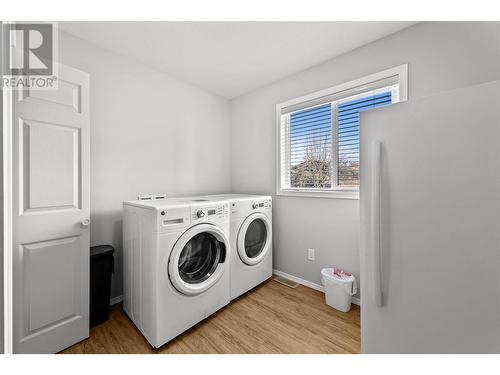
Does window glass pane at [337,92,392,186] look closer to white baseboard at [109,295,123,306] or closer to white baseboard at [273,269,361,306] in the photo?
white baseboard at [273,269,361,306]

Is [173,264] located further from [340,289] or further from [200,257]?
[340,289]

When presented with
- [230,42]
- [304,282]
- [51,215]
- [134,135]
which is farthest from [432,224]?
[134,135]

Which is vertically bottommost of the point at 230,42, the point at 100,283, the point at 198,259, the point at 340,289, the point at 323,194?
the point at 340,289

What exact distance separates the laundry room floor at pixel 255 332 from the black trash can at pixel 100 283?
0.29 feet

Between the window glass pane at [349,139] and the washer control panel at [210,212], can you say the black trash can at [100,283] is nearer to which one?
the washer control panel at [210,212]

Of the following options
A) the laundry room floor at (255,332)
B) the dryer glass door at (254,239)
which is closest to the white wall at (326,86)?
the dryer glass door at (254,239)

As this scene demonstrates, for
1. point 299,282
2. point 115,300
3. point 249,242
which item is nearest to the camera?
point 115,300

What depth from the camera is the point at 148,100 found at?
217 cm

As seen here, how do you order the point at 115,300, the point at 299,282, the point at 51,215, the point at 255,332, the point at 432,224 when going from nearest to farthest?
the point at 432,224
the point at 51,215
the point at 255,332
the point at 115,300
the point at 299,282

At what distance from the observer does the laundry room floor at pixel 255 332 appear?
143cm

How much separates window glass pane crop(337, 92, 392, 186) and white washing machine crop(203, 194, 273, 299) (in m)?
0.84

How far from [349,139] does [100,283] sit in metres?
2.52

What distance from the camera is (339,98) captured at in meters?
2.05
